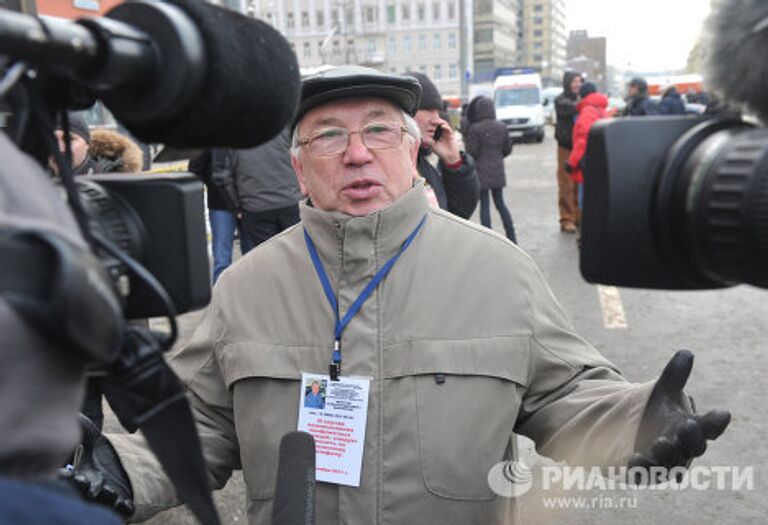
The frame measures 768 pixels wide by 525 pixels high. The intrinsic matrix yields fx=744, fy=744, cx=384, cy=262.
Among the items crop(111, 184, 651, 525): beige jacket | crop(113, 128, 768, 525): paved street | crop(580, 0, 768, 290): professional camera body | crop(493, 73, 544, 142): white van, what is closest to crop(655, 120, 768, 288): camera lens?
crop(580, 0, 768, 290): professional camera body

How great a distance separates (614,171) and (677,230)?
0.11 m

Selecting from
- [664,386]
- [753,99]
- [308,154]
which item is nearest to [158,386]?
[753,99]

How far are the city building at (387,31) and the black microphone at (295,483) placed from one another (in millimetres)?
82409

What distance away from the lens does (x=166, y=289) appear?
890mm

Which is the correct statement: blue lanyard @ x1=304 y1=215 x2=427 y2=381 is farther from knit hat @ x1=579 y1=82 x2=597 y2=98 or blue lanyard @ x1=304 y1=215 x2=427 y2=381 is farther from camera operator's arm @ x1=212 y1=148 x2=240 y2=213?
knit hat @ x1=579 y1=82 x2=597 y2=98

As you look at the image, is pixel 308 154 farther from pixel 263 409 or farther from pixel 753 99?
pixel 753 99

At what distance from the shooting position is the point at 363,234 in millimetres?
1868

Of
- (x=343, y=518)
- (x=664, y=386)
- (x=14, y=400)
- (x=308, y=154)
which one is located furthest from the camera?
(x=308, y=154)

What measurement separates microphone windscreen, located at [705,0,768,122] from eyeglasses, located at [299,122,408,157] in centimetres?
124

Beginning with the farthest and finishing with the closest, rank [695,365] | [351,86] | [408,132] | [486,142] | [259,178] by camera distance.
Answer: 1. [486,142]
2. [259,178]
3. [695,365]
4. [408,132]
5. [351,86]

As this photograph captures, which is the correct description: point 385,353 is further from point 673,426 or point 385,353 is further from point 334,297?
point 673,426

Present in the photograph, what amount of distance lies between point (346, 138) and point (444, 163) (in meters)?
2.45

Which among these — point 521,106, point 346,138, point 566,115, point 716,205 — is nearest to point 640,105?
point 566,115

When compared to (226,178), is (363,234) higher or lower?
higher
